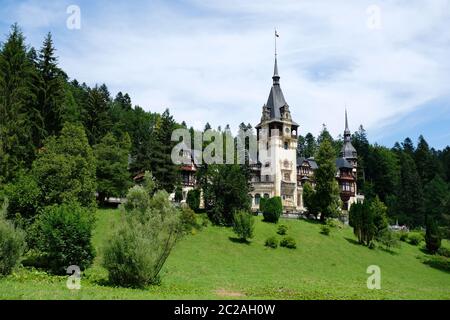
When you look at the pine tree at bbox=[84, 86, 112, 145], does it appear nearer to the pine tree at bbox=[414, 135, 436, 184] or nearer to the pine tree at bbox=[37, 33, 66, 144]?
the pine tree at bbox=[37, 33, 66, 144]

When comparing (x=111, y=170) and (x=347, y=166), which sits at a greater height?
(x=347, y=166)

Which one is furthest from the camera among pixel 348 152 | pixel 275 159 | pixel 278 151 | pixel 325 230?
pixel 348 152

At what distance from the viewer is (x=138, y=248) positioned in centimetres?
1941

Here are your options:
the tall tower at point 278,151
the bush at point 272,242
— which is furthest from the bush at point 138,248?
the tall tower at point 278,151

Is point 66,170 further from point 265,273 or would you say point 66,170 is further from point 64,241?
point 265,273

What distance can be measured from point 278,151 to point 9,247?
182 ft

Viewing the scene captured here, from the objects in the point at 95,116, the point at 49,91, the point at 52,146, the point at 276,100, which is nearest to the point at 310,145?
the point at 276,100

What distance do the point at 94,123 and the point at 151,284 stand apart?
39419mm

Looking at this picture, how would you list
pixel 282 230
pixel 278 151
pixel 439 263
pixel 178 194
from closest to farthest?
pixel 439 263, pixel 282 230, pixel 178 194, pixel 278 151

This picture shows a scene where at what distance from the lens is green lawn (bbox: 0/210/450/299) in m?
18.7

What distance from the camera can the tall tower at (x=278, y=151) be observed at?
71188 mm

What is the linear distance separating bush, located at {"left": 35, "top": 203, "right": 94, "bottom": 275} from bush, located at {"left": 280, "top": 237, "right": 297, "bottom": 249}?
24.4m

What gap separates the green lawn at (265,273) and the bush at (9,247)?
1.85 ft

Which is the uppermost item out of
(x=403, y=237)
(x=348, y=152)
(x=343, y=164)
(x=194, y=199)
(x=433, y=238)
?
(x=348, y=152)
